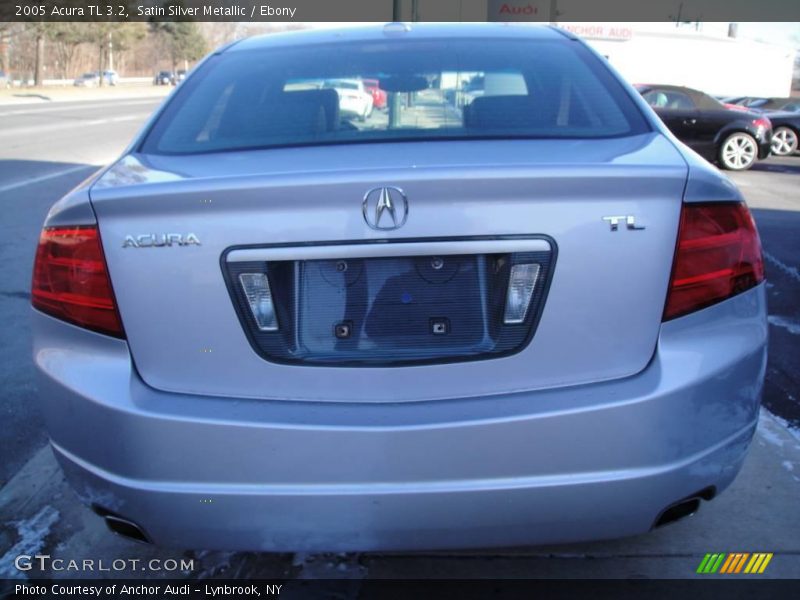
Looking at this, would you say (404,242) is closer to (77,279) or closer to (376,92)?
(77,279)

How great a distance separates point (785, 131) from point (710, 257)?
1819cm

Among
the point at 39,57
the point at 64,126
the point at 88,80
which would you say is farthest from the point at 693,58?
the point at 88,80

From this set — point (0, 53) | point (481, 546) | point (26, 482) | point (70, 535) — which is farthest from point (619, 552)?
point (0, 53)

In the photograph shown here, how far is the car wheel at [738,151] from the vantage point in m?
15.3

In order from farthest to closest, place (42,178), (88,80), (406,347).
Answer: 1. (88,80)
2. (42,178)
3. (406,347)

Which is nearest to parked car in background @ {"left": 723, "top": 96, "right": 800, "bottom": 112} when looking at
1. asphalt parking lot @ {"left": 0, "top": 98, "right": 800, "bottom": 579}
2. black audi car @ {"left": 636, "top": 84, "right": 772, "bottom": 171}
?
black audi car @ {"left": 636, "top": 84, "right": 772, "bottom": 171}

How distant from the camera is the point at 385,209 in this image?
6.39 feet

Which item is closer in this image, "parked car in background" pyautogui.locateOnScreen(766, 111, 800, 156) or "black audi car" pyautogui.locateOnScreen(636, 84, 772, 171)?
"black audi car" pyautogui.locateOnScreen(636, 84, 772, 171)

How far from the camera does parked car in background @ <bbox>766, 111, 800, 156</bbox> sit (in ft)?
59.2

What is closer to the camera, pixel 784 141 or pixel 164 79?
pixel 784 141

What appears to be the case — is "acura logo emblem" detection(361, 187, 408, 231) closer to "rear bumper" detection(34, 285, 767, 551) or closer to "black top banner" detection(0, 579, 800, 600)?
"rear bumper" detection(34, 285, 767, 551)

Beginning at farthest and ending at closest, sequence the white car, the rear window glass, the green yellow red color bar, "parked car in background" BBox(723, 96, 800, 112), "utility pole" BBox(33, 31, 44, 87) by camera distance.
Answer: "utility pole" BBox(33, 31, 44, 87) < "parked car in background" BBox(723, 96, 800, 112) < the white car < the green yellow red color bar < the rear window glass

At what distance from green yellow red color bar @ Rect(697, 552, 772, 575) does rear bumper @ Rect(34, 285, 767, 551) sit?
737mm

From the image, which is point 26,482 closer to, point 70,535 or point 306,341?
point 70,535
